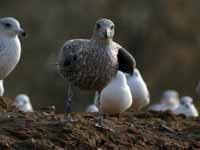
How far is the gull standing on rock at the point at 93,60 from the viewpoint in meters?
11.3

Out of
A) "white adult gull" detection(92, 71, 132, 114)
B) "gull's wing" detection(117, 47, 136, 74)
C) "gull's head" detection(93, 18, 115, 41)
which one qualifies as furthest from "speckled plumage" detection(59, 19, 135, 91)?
"white adult gull" detection(92, 71, 132, 114)

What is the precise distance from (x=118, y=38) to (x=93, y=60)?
65.2 ft

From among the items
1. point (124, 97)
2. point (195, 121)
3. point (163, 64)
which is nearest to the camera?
point (195, 121)

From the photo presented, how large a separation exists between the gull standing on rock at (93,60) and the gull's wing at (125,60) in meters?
0.27

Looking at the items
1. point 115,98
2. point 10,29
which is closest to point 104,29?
point 10,29

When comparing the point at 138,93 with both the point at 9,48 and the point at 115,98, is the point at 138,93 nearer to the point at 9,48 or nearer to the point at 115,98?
the point at 115,98

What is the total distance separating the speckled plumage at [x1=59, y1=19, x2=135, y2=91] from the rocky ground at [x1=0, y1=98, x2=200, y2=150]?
1.37 ft

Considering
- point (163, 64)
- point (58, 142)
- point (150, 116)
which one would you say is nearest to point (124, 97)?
point (150, 116)

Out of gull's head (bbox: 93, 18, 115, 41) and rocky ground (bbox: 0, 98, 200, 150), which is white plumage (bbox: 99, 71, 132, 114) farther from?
gull's head (bbox: 93, 18, 115, 41)

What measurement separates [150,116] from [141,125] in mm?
1260

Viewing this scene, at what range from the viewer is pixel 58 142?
10.7m

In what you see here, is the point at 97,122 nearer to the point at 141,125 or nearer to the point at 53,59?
the point at 141,125

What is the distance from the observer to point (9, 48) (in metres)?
12.4

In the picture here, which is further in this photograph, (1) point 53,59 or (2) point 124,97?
(1) point 53,59
